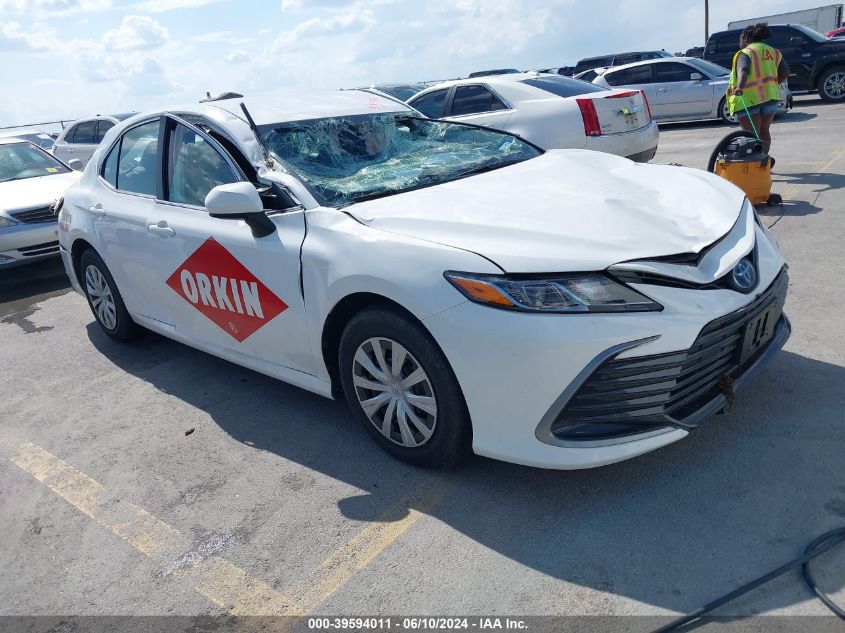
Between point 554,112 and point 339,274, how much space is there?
20.0ft

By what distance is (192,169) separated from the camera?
4133 millimetres

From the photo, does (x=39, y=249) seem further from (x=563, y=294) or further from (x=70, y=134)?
(x=70, y=134)

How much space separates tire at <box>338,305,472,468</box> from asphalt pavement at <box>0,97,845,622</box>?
6.7 inches

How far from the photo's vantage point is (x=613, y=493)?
9.59ft

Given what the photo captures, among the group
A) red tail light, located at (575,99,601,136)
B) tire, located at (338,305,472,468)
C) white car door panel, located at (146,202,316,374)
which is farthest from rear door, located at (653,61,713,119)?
tire, located at (338,305,472,468)

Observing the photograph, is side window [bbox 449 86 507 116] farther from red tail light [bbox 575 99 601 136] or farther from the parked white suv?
the parked white suv

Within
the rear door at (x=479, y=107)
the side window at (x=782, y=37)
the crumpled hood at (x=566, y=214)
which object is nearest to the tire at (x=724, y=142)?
the rear door at (x=479, y=107)

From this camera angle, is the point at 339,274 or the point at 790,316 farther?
the point at 790,316

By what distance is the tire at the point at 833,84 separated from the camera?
51.8ft

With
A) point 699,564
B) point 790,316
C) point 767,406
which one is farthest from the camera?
point 790,316

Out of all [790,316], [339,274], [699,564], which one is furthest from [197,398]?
[790,316]

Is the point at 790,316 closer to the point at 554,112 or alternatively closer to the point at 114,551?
the point at 114,551

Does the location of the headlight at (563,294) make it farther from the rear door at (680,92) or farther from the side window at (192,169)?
the rear door at (680,92)

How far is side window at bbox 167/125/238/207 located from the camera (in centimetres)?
391
